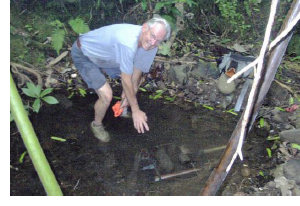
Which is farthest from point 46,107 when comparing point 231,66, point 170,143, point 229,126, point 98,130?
point 231,66

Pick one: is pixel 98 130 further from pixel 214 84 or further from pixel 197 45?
pixel 197 45

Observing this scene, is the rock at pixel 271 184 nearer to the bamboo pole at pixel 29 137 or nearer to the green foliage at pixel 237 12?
the bamboo pole at pixel 29 137

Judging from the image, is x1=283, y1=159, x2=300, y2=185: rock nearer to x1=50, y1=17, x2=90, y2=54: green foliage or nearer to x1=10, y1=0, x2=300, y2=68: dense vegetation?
x1=10, y1=0, x2=300, y2=68: dense vegetation

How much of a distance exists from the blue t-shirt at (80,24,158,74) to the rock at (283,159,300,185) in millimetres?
2067

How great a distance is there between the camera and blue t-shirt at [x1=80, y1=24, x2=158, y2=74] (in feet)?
9.94

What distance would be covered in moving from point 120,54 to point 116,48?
0.08m

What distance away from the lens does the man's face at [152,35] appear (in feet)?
9.84

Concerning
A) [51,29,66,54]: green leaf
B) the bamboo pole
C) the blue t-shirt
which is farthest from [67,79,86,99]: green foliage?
the bamboo pole

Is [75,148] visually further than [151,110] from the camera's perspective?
No

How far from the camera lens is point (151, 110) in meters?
4.49

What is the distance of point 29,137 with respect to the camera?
1190mm

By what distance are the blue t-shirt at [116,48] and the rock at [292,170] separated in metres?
2.07

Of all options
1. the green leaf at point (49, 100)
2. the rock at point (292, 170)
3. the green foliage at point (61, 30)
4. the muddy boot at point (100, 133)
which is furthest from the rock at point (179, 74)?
the rock at point (292, 170)

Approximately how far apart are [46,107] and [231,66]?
10.4ft
